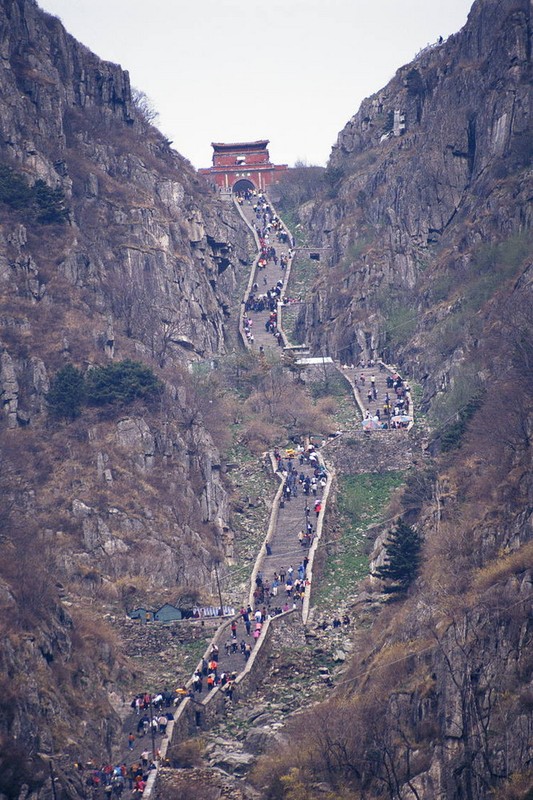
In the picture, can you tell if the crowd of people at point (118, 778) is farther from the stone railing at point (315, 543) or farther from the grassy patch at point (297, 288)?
the grassy patch at point (297, 288)

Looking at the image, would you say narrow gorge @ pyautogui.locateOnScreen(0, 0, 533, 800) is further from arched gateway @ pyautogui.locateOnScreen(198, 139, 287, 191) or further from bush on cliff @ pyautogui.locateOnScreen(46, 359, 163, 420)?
arched gateway @ pyautogui.locateOnScreen(198, 139, 287, 191)

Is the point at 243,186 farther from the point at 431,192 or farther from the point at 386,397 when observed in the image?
the point at 386,397

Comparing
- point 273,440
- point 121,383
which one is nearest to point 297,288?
point 273,440

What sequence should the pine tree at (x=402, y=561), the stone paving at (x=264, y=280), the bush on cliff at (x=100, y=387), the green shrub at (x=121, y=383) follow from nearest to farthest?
the pine tree at (x=402, y=561)
the bush on cliff at (x=100, y=387)
the green shrub at (x=121, y=383)
the stone paving at (x=264, y=280)

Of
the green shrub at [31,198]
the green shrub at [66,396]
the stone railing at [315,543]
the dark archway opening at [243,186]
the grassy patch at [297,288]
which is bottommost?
the stone railing at [315,543]

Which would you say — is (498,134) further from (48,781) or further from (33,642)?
(48,781)

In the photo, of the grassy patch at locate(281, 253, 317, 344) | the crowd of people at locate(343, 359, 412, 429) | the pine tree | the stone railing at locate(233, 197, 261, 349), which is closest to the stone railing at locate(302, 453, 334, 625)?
the pine tree

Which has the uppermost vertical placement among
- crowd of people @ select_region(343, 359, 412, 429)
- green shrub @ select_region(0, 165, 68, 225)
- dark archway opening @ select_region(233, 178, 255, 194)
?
dark archway opening @ select_region(233, 178, 255, 194)

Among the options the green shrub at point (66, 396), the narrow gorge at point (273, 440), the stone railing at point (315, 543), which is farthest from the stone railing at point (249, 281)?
the green shrub at point (66, 396)
